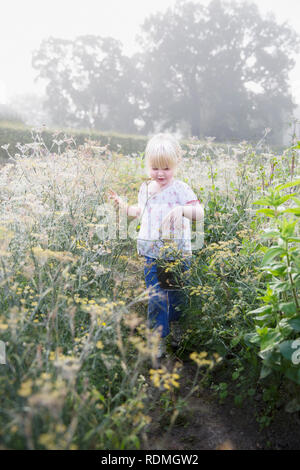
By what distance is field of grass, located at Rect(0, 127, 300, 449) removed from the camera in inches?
53.2

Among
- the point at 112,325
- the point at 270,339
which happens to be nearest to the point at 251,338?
the point at 270,339

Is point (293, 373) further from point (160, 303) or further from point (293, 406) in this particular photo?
point (160, 303)

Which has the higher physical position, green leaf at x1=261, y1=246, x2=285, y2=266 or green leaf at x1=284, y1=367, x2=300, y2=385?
green leaf at x1=261, y1=246, x2=285, y2=266

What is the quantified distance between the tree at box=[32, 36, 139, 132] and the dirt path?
32.1 m

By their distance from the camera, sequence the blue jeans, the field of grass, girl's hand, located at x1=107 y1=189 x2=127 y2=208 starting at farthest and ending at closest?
girl's hand, located at x1=107 y1=189 x2=127 y2=208, the blue jeans, the field of grass

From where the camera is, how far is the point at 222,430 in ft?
5.91

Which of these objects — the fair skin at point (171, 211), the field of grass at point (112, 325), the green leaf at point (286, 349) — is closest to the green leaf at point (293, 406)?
the field of grass at point (112, 325)

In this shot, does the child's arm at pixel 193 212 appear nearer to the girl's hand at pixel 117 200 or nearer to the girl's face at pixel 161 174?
the girl's face at pixel 161 174

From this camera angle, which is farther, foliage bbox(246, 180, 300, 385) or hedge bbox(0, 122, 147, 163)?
hedge bbox(0, 122, 147, 163)

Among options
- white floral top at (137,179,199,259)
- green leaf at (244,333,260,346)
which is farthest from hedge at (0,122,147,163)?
green leaf at (244,333,260,346)

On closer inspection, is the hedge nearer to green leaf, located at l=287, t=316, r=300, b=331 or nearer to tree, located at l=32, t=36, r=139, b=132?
green leaf, located at l=287, t=316, r=300, b=331

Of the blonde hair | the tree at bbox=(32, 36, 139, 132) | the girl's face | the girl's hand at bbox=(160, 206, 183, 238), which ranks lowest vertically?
the girl's hand at bbox=(160, 206, 183, 238)

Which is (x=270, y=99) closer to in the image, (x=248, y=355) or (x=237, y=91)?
(x=237, y=91)

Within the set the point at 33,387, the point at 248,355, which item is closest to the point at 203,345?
the point at 248,355
